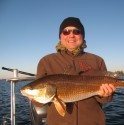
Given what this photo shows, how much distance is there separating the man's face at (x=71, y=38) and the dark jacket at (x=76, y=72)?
186mm

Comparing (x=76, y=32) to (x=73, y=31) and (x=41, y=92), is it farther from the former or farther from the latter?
(x=41, y=92)

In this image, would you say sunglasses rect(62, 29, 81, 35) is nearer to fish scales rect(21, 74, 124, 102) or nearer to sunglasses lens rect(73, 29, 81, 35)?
sunglasses lens rect(73, 29, 81, 35)

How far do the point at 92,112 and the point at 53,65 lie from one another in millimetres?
1187

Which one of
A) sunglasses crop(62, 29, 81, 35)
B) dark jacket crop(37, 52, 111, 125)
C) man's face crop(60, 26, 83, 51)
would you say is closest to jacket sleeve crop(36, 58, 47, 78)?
dark jacket crop(37, 52, 111, 125)

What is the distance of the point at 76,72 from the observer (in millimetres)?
4750

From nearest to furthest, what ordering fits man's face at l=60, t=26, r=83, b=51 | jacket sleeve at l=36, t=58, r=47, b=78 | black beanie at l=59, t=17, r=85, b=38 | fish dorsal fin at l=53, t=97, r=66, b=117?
fish dorsal fin at l=53, t=97, r=66, b=117 < jacket sleeve at l=36, t=58, r=47, b=78 < man's face at l=60, t=26, r=83, b=51 < black beanie at l=59, t=17, r=85, b=38

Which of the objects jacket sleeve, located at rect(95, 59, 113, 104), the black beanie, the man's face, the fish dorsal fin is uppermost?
A: the black beanie

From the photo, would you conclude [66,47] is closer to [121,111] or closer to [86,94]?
[86,94]

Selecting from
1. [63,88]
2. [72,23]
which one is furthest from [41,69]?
[72,23]

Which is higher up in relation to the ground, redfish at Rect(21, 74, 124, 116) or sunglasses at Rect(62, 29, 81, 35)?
sunglasses at Rect(62, 29, 81, 35)

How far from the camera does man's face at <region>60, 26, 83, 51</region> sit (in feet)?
16.2

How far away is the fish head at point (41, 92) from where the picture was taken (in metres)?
4.35

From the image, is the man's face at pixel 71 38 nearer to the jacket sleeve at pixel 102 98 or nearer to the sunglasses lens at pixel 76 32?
the sunglasses lens at pixel 76 32

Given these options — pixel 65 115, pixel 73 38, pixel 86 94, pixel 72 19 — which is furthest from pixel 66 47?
pixel 65 115
